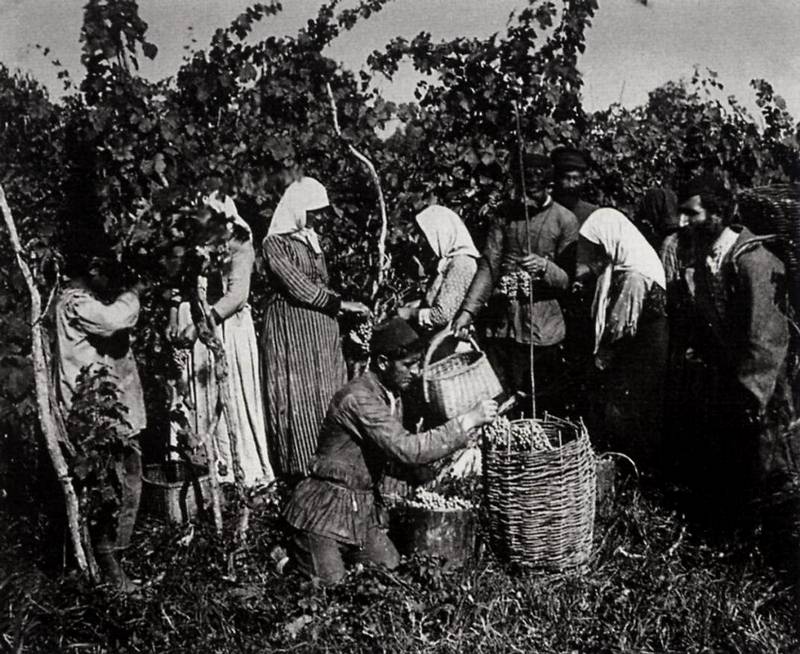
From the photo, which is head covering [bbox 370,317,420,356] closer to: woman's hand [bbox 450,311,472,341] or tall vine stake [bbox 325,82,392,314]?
woman's hand [bbox 450,311,472,341]

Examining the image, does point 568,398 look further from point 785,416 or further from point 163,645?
point 163,645

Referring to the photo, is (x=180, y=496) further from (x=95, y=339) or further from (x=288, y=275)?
(x=288, y=275)

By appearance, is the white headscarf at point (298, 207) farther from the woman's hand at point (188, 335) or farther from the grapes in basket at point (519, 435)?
the grapes in basket at point (519, 435)

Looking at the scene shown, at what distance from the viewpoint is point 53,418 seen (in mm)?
3838

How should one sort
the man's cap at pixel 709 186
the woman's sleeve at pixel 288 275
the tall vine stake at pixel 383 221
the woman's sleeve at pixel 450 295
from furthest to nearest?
the tall vine stake at pixel 383 221
the woman's sleeve at pixel 450 295
the woman's sleeve at pixel 288 275
the man's cap at pixel 709 186

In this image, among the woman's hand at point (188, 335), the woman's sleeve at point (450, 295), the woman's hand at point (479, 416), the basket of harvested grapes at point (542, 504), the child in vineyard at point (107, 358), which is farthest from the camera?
the woman's sleeve at point (450, 295)

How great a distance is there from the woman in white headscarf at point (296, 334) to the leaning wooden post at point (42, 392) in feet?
4.89

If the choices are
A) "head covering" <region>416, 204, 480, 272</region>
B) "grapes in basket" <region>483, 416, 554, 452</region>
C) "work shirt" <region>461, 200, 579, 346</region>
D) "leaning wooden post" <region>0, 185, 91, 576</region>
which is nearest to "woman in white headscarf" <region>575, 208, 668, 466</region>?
"work shirt" <region>461, 200, 579, 346</region>

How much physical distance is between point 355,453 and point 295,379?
1.08 metres

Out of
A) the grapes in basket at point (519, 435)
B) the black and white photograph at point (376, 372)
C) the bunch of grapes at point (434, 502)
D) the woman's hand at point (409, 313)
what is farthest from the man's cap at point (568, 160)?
the bunch of grapes at point (434, 502)

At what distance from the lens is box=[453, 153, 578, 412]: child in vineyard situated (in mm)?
5258

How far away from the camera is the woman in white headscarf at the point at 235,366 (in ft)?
16.2

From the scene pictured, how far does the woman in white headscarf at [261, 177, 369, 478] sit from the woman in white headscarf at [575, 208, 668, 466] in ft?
5.20

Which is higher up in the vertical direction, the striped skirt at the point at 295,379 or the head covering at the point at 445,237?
the head covering at the point at 445,237
